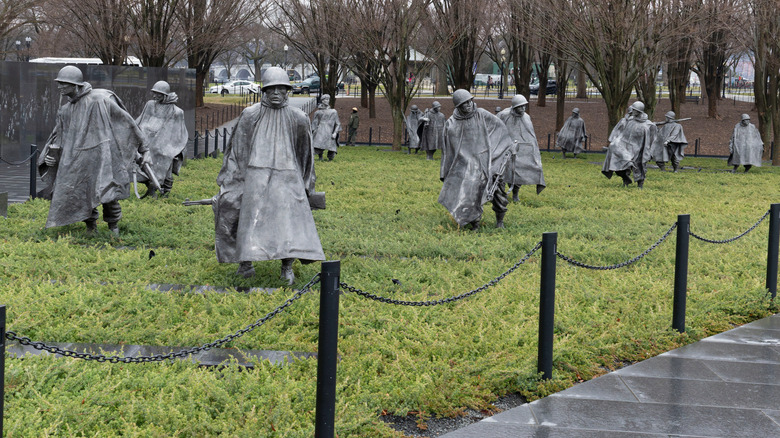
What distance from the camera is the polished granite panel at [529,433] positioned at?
4.80m

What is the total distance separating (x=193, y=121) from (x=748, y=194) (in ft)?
54.6

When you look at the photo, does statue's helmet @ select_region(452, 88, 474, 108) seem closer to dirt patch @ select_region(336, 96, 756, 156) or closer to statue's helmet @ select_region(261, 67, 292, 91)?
statue's helmet @ select_region(261, 67, 292, 91)

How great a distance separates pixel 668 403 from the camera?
5.39 metres

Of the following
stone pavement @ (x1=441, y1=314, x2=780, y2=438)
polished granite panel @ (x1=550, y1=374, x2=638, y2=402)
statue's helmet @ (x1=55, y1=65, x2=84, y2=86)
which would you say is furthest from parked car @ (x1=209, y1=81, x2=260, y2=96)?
polished granite panel @ (x1=550, y1=374, x2=638, y2=402)

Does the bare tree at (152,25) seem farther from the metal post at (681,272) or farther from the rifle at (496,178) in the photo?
the metal post at (681,272)

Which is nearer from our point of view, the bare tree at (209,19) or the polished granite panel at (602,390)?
the polished granite panel at (602,390)

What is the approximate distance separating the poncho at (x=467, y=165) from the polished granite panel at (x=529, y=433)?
23.0ft

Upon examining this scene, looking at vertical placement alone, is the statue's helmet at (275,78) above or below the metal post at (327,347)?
above

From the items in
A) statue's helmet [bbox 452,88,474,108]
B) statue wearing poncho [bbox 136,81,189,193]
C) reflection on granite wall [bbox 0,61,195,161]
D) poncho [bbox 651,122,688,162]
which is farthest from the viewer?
poncho [bbox 651,122,688,162]

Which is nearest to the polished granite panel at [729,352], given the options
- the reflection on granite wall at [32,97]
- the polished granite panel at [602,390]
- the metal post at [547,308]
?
the polished granite panel at [602,390]

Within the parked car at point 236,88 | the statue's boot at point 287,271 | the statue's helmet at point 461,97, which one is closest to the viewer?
the statue's boot at point 287,271

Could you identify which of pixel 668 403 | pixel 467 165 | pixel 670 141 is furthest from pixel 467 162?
pixel 670 141

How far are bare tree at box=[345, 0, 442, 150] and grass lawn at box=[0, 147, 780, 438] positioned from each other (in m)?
16.2

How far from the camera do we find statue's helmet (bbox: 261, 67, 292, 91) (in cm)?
776
